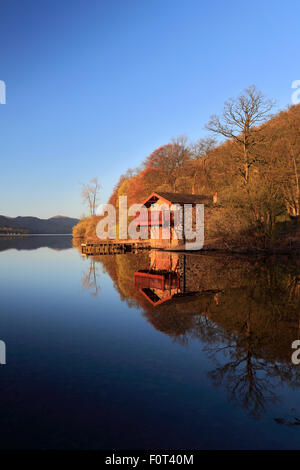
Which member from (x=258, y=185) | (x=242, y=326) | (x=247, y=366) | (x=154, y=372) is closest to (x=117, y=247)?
(x=258, y=185)

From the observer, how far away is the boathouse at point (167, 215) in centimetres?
3831

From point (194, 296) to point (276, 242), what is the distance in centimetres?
1875

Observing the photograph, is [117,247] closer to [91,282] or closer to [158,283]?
[91,282]

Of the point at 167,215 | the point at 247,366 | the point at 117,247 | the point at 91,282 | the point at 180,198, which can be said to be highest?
the point at 180,198

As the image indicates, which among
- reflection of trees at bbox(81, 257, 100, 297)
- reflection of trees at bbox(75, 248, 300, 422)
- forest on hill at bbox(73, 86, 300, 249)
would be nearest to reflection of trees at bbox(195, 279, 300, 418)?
reflection of trees at bbox(75, 248, 300, 422)

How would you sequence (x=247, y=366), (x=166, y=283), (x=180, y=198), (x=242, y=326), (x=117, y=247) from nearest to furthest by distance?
(x=247, y=366), (x=242, y=326), (x=166, y=283), (x=180, y=198), (x=117, y=247)

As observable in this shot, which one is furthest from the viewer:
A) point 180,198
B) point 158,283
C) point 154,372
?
point 180,198

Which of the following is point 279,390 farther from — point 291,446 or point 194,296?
point 194,296

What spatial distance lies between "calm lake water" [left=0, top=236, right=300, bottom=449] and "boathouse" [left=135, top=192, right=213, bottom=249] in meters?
26.4

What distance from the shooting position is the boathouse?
38312mm

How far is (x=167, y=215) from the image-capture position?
129ft

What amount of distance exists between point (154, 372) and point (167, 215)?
1346 inches

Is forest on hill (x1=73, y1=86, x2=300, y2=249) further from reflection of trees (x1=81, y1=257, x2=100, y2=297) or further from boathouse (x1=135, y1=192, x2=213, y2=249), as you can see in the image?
reflection of trees (x1=81, y1=257, x2=100, y2=297)

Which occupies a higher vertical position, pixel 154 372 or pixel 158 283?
pixel 158 283
